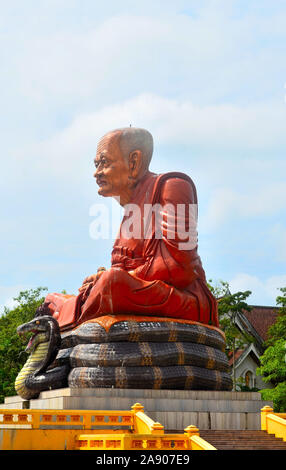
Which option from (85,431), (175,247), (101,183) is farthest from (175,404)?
(101,183)

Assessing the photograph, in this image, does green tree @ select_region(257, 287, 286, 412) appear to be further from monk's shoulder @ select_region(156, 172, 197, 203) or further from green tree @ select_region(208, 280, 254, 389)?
monk's shoulder @ select_region(156, 172, 197, 203)

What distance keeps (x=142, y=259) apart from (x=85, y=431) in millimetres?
4532

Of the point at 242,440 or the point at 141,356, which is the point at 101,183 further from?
the point at 242,440

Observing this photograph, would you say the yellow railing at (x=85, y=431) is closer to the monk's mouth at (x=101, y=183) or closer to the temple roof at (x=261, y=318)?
the monk's mouth at (x=101, y=183)

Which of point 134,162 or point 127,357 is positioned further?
point 134,162

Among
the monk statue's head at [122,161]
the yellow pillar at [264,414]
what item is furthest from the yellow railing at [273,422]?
the monk statue's head at [122,161]

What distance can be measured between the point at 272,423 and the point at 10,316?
15.2 meters

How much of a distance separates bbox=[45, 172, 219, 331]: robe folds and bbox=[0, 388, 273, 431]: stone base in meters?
1.64

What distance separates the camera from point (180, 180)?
14.7 m

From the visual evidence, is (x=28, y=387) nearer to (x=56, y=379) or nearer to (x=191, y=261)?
(x=56, y=379)

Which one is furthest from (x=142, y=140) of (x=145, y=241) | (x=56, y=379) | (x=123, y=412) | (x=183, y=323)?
(x=123, y=412)

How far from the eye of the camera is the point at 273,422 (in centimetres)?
1183

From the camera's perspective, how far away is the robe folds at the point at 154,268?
13.3 m

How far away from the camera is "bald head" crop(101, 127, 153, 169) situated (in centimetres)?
1523
